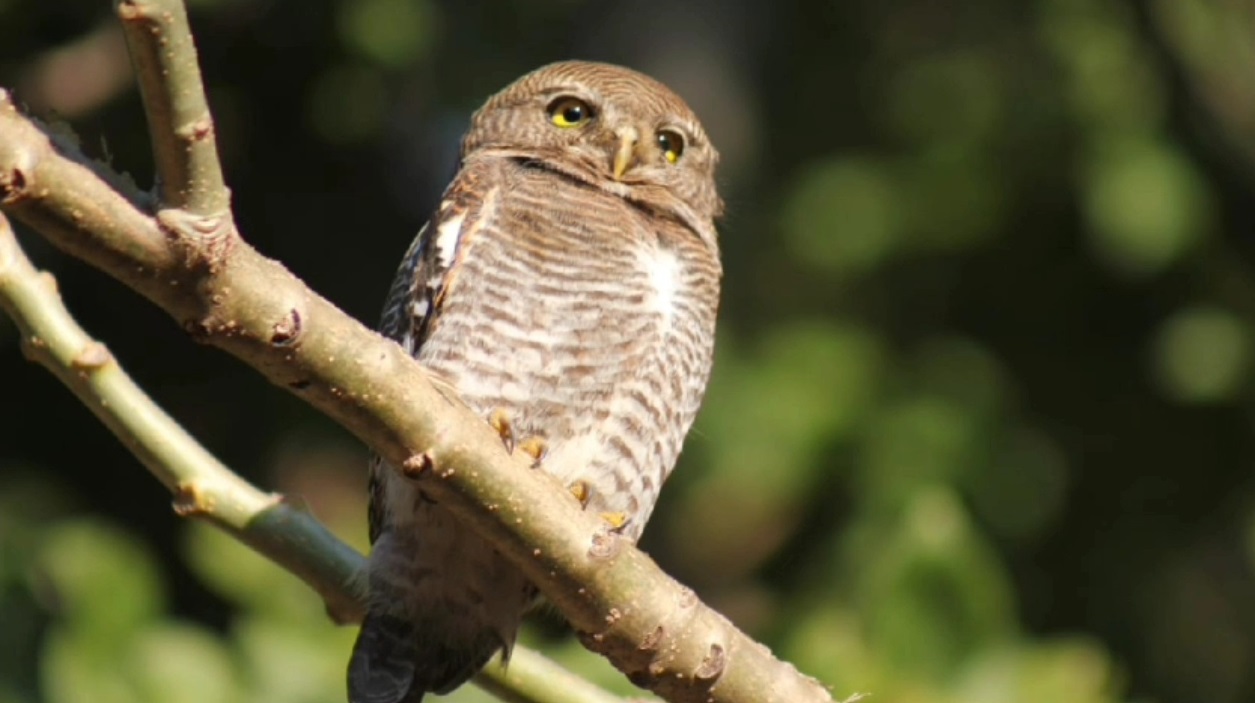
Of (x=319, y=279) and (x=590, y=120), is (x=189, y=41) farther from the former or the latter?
(x=319, y=279)

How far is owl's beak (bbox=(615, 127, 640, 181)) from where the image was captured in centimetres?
353

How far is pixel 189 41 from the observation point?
66.4 inches

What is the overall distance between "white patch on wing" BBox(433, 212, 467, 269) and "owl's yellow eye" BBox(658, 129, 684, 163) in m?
0.70

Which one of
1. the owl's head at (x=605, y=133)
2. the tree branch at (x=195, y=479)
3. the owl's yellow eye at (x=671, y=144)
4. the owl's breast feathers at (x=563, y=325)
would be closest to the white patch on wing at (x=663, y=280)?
the owl's breast feathers at (x=563, y=325)

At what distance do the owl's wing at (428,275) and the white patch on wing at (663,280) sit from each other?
0.31 metres

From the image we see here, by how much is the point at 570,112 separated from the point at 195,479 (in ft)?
4.70

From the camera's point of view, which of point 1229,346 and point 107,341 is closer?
point 1229,346

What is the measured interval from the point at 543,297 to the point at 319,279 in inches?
130

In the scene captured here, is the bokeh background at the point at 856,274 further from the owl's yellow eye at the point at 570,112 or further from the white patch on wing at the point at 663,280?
the white patch on wing at the point at 663,280

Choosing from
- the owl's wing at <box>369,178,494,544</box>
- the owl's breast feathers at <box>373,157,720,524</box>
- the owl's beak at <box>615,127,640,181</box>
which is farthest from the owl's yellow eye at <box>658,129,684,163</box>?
the owl's wing at <box>369,178,494,544</box>

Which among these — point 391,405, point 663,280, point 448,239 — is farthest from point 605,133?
point 391,405

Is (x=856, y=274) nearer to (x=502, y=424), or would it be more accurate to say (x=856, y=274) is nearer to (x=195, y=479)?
(x=502, y=424)

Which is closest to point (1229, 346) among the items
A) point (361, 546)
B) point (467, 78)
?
point (467, 78)

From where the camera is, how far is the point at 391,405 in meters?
2.03
